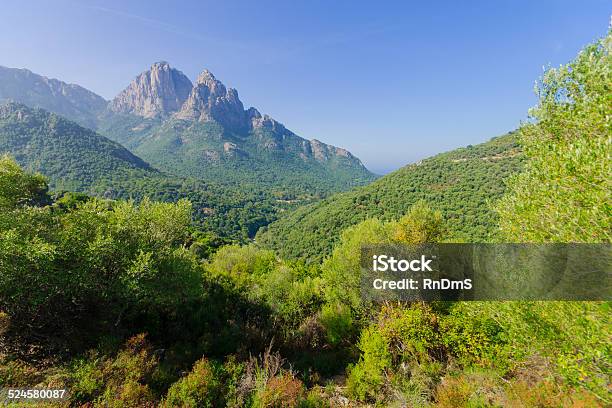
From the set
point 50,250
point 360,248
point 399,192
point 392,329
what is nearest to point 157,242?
point 50,250

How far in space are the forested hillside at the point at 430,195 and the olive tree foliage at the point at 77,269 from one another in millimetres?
52088

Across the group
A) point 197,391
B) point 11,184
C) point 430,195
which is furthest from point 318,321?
point 430,195

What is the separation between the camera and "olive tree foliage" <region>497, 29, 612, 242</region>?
589 centimetres

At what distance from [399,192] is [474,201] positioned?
2507 cm

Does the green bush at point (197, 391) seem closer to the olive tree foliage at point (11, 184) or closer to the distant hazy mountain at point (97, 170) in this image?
the olive tree foliage at point (11, 184)

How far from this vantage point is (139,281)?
11.2 metres

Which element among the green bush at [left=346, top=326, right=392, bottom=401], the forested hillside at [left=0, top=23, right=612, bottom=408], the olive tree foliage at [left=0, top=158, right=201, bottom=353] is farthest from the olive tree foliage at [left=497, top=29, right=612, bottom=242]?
the olive tree foliage at [left=0, top=158, right=201, bottom=353]

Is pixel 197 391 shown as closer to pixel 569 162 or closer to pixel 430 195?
pixel 569 162

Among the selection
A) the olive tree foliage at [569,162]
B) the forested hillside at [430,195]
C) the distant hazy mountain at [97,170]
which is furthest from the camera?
the distant hazy mountain at [97,170]

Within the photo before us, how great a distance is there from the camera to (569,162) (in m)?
6.54

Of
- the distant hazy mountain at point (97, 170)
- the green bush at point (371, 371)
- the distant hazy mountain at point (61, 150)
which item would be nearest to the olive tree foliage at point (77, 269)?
the green bush at point (371, 371)

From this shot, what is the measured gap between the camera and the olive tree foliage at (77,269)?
30.9 ft

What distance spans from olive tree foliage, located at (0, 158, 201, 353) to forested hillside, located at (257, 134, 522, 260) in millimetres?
52088

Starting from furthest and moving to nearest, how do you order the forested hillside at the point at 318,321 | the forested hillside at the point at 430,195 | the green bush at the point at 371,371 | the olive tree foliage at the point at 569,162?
the forested hillside at the point at 430,195
the green bush at the point at 371,371
the forested hillside at the point at 318,321
the olive tree foliage at the point at 569,162
